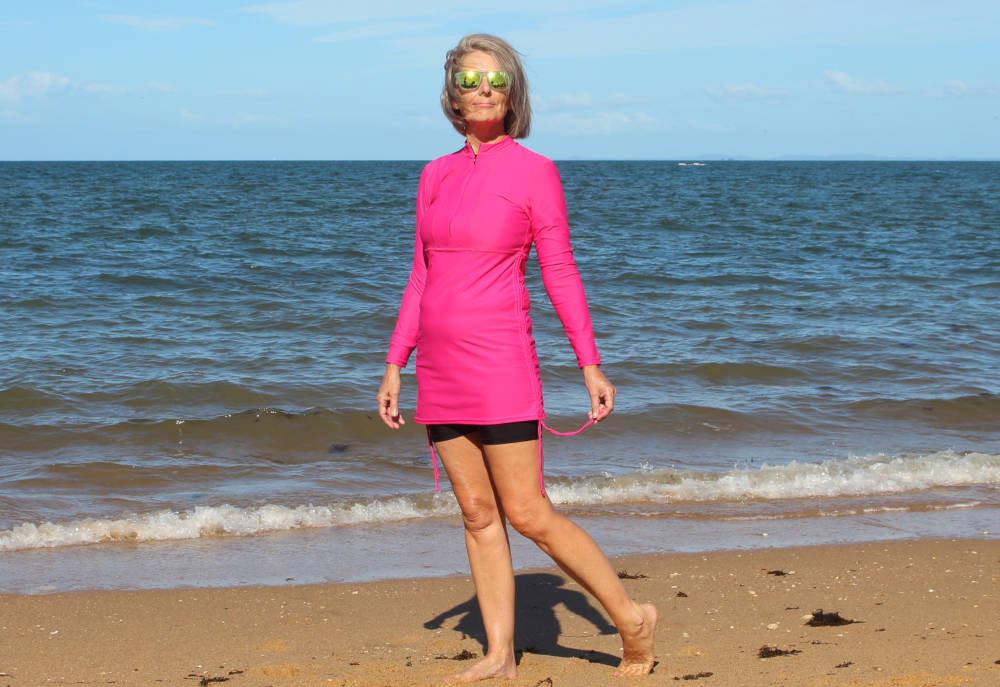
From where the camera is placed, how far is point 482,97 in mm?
2803

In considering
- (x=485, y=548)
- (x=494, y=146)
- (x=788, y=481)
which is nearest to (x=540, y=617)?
(x=485, y=548)

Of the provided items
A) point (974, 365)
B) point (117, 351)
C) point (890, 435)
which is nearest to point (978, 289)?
point (974, 365)

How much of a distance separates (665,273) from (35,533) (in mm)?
12831

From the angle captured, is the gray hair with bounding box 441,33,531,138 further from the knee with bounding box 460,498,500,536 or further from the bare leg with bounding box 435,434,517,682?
the knee with bounding box 460,498,500,536

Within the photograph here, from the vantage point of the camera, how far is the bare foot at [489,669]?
10.2 feet

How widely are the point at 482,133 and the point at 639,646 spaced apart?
156 centimetres

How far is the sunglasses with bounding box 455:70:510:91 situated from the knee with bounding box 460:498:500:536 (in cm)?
114

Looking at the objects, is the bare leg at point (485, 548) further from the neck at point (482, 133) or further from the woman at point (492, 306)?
the neck at point (482, 133)

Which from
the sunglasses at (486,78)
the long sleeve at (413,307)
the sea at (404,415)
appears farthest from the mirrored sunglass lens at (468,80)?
the sea at (404,415)

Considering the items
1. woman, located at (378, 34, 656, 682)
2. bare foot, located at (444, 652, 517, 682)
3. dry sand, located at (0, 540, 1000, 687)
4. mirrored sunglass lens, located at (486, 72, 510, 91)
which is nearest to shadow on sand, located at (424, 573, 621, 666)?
dry sand, located at (0, 540, 1000, 687)

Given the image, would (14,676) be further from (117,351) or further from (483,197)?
(117,351)

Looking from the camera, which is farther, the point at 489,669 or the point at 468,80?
the point at 489,669

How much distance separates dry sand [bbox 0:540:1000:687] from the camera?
3.30m

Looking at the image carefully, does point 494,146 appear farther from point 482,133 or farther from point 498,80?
point 498,80
